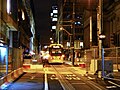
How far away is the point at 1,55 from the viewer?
22859mm

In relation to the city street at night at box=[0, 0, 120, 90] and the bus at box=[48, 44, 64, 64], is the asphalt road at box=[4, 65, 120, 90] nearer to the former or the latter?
the city street at night at box=[0, 0, 120, 90]

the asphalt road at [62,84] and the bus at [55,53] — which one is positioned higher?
the bus at [55,53]

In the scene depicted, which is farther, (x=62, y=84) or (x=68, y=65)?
(x=68, y=65)

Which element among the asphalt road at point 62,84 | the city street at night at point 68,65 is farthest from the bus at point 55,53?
the asphalt road at point 62,84

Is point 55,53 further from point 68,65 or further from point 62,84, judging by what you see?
point 62,84

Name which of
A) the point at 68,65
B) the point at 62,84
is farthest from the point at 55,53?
the point at 62,84

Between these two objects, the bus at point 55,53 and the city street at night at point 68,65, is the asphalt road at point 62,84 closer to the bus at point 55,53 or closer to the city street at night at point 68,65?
the city street at night at point 68,65

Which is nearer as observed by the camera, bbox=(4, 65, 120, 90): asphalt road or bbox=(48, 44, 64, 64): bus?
bbox=(4, 65, 120, 90): asphalt road

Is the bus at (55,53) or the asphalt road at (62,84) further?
the bus at (55,53)

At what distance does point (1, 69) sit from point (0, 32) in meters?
25.5

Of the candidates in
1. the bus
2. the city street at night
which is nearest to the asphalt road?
the city street at night

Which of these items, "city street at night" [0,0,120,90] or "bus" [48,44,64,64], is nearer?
"city street at night" [0,0,120,90]

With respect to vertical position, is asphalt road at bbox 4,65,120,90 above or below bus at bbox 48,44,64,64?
below

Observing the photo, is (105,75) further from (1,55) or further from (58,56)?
(58,56)
